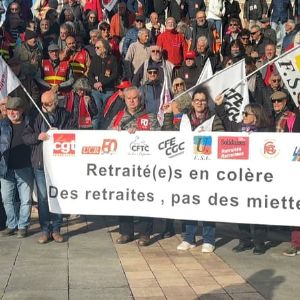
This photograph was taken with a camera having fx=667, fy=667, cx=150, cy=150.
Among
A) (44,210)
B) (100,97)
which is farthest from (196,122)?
(100,97)

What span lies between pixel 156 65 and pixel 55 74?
1651 millimetres

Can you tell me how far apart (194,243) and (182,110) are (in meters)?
1.67

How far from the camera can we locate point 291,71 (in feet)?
28.2

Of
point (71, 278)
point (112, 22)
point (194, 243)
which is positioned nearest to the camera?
point (71, 278)

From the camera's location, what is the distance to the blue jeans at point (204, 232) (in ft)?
26.3

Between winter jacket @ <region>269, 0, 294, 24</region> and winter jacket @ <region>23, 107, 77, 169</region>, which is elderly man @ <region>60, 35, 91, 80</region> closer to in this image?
winter jacket @ <region>23, 107, 77, 169</region>

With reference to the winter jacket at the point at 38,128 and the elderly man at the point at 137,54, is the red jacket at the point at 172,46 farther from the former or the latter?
the winter jacket at the point at 38,128

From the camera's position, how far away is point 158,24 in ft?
45.8

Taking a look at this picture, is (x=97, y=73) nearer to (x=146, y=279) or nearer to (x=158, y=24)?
(x=158, y=24)

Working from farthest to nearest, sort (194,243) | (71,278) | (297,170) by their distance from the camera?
1. (194,243)
2. (297,170)
3. (71,278)

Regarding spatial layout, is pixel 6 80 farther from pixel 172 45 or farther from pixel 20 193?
pixel 172 45

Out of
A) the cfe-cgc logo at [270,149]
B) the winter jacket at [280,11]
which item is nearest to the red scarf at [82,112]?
the cfe-cgc logo at [270,149]

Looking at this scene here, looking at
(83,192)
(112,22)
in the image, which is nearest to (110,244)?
(83,192)

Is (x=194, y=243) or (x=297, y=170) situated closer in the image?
(x=297, y=170)
